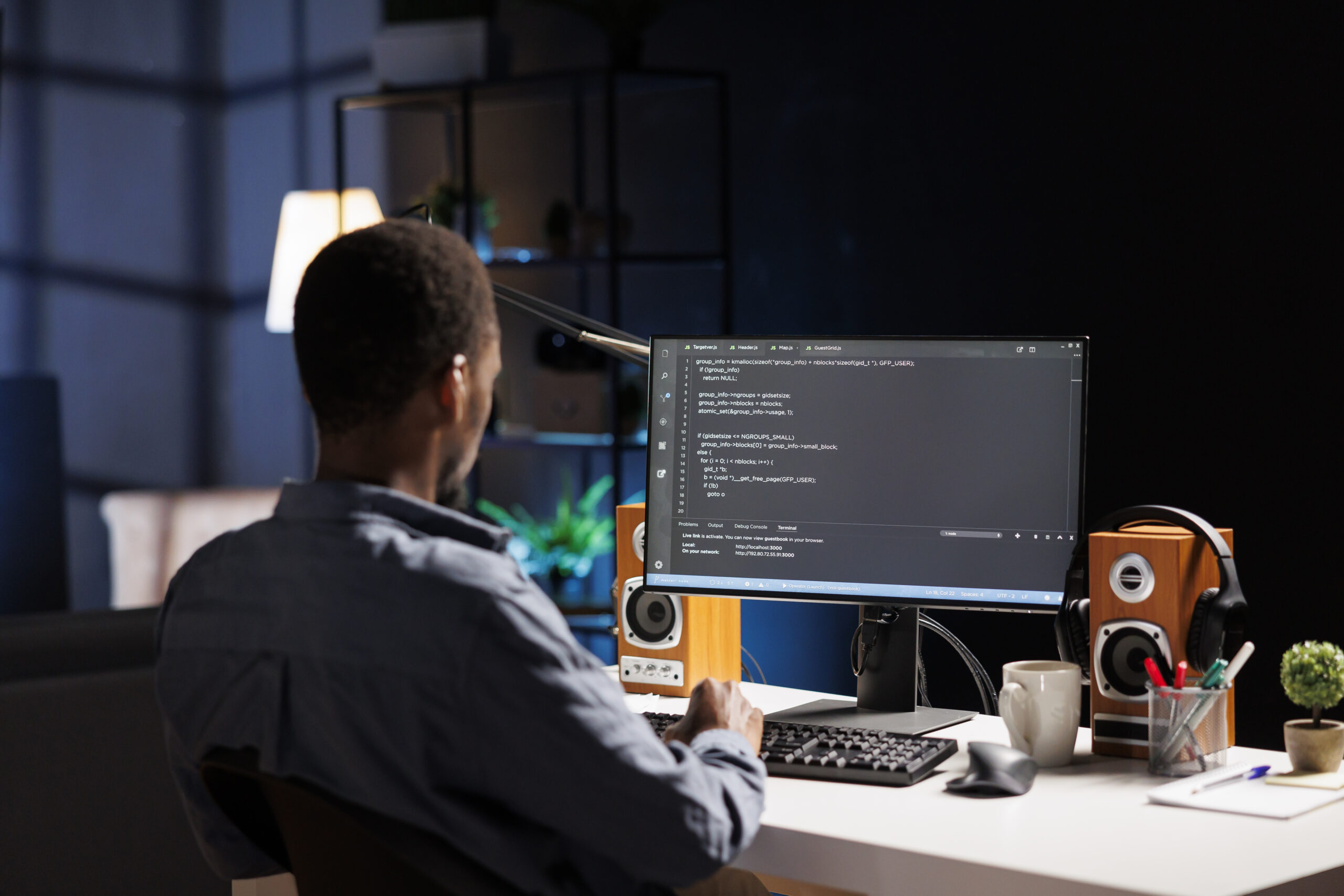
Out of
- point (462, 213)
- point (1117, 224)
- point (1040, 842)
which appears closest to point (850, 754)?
point (1040, 842)

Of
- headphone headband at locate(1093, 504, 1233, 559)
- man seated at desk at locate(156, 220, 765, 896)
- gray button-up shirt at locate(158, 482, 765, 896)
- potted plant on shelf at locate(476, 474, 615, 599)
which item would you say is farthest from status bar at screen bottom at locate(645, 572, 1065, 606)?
potted plant on shelf at locate(476, 474, 615, 599)

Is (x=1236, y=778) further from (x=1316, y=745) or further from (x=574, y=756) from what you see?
(x=574, y=756)

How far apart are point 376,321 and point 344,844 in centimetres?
42

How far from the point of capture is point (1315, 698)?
1.43 m

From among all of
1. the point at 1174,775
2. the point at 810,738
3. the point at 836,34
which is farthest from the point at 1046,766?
the point at 836,34

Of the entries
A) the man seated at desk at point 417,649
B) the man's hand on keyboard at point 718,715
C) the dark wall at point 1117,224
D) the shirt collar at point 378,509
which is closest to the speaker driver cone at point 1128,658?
the man's hand on keyboard at point 718,715

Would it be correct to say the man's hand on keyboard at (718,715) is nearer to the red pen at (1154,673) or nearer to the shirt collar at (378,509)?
the shirt collar at (378,509)

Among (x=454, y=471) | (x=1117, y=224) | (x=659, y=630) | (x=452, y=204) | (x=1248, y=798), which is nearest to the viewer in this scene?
(x=454, y=471)

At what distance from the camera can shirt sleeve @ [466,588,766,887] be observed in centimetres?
102

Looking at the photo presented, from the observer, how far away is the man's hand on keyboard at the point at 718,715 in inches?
54.3

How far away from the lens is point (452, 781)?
1.04 metres

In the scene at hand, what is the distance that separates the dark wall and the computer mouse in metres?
1.75

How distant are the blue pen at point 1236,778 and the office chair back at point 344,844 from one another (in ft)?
2.52

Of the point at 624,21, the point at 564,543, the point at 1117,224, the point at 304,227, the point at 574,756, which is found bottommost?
the point at 564,543
